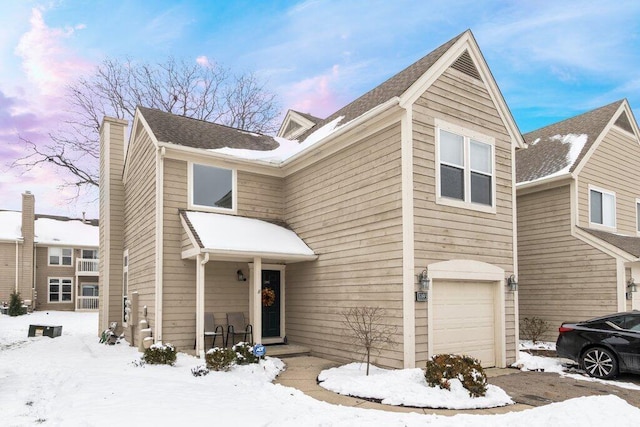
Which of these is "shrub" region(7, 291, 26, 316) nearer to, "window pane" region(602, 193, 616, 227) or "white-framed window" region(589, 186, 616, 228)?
"white-framed window" region(589, 186, 616, 228)

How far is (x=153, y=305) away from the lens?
11.5 metres

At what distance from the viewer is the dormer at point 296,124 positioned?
17698 mm

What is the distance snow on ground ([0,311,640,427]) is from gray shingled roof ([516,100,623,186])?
10430 mm

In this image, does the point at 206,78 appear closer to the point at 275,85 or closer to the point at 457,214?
the point at 275,85

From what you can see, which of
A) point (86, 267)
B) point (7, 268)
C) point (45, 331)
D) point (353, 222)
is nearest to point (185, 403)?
point (353, 222)

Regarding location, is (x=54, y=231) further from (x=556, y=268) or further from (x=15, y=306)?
(x=556, y=268)

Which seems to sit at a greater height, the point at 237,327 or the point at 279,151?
the point at 279,151

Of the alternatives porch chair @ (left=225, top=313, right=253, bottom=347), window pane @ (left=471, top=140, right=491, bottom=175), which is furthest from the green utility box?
window pane @ (left=471, top=140, right=491, bottom=175)

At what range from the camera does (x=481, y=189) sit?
1050cm

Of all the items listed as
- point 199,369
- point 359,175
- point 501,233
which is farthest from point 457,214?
point 199,369

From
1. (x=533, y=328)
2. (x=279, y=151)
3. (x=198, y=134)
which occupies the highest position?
(x=198, y=134)

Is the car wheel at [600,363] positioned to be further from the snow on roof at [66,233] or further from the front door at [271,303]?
the snow on roof at [66,233]

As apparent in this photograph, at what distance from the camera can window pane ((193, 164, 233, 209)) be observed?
12.4m

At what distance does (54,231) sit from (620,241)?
115 feet
